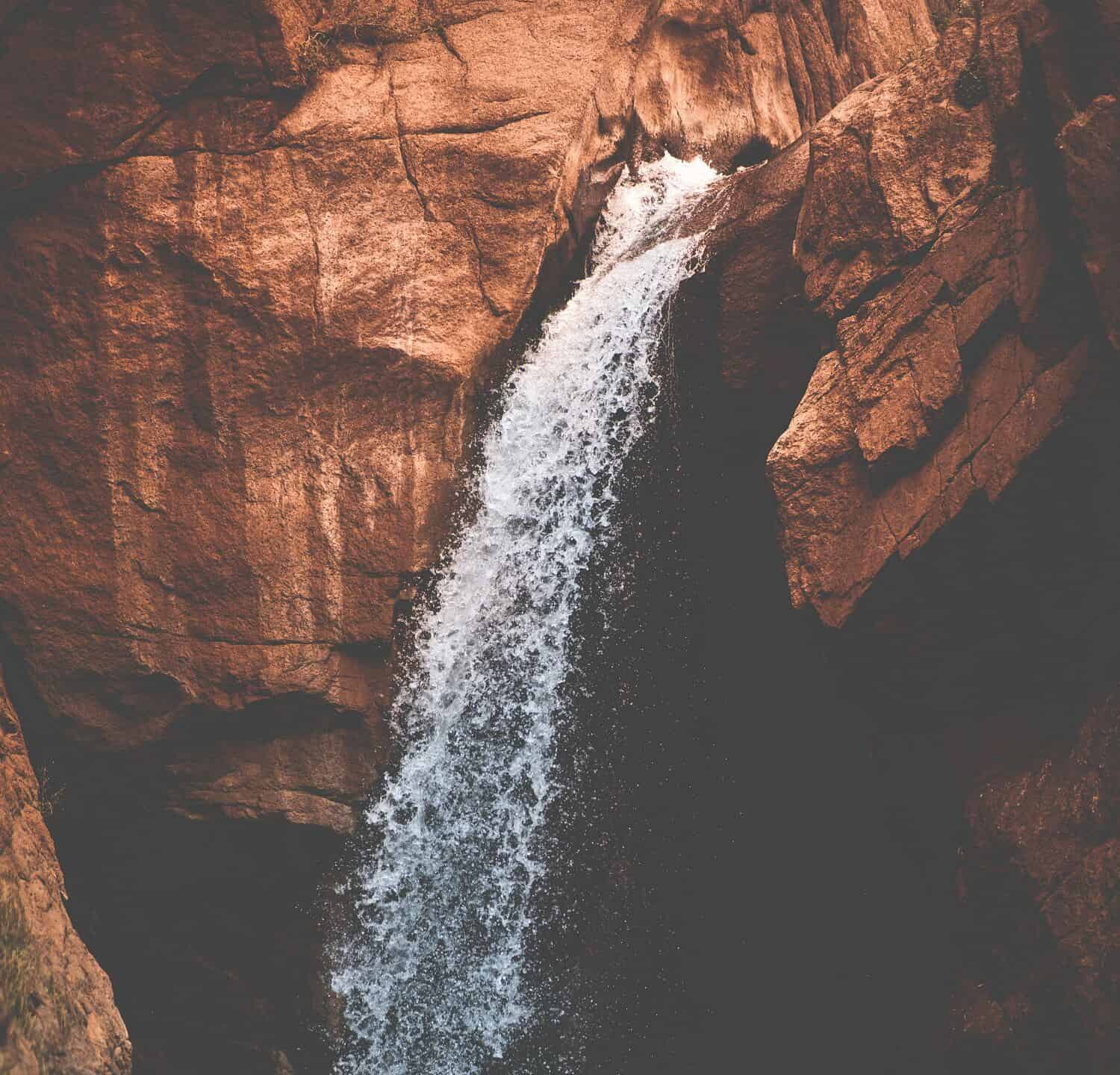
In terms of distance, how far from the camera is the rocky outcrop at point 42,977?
4.37 m

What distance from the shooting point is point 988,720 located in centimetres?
571

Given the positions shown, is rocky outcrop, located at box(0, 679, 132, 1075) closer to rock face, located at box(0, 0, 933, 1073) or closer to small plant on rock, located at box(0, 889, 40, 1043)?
small plant on rock, located at box(0, 889, 40, 1043)

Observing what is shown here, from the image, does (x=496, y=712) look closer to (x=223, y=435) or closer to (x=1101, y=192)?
(x=223, y=435)

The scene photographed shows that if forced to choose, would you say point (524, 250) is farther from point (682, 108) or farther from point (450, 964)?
point (450, 964)

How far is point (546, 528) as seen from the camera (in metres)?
7.68

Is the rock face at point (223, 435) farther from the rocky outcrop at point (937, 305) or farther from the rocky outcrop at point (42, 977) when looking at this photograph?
the rocky outcrop at point (937, 305)

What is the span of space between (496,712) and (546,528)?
4.69 ft

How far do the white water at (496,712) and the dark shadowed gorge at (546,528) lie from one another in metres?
0.15

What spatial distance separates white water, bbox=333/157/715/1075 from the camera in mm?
7078

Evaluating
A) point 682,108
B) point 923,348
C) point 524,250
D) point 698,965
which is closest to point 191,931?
point 698,965

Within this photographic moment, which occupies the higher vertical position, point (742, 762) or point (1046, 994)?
point (742, 762)

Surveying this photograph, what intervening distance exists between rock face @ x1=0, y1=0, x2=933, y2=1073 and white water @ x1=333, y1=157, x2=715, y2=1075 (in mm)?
377

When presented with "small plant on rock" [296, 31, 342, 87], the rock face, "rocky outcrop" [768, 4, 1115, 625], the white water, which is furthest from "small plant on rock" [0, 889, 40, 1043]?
"small plant on rock" [296, 31, 342, 87]

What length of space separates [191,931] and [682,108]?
27.7ft
